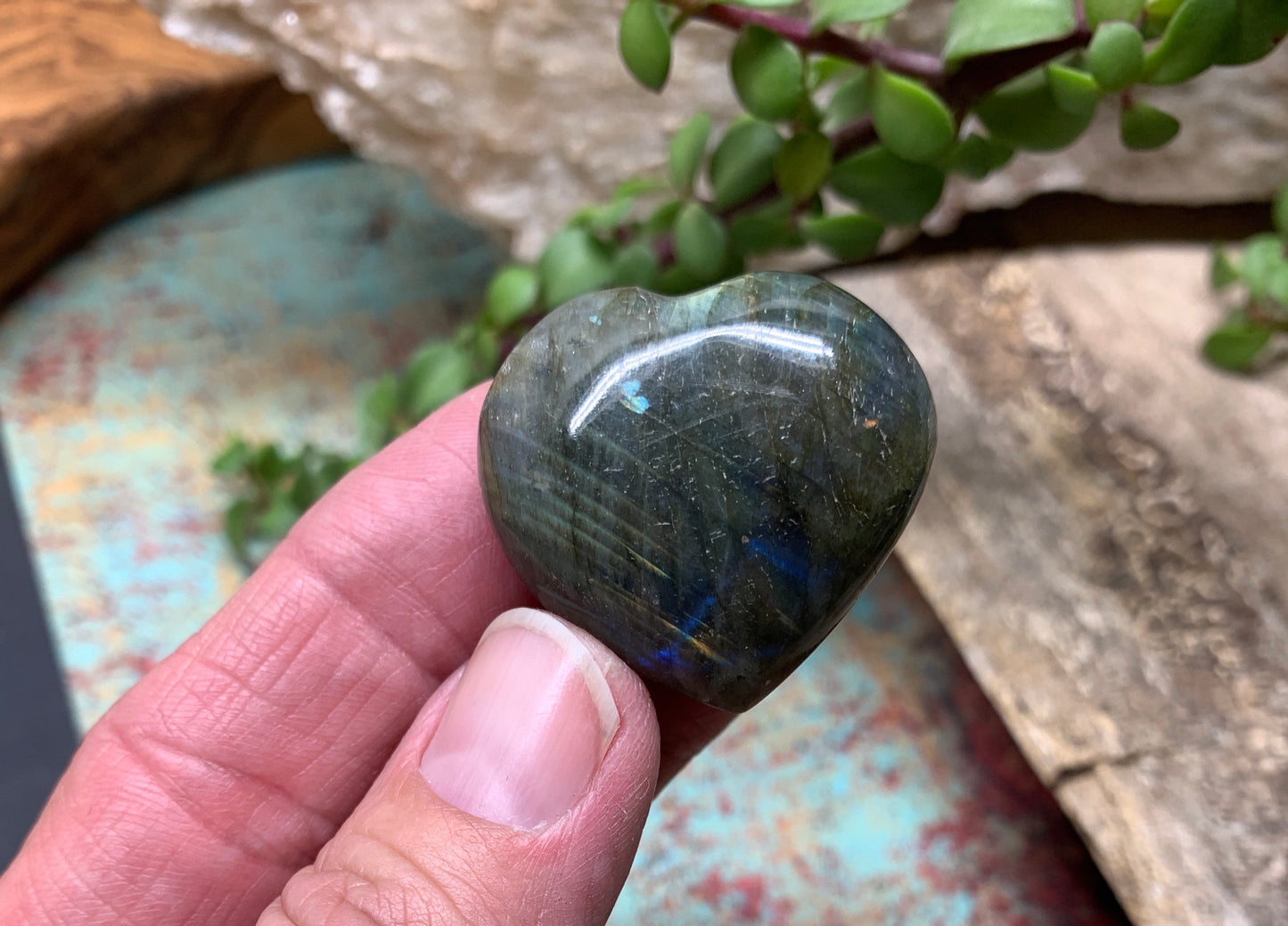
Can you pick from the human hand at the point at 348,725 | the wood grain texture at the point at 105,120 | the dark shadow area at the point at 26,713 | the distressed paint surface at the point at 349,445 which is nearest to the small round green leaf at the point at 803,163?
the human hand at the point at 348,725

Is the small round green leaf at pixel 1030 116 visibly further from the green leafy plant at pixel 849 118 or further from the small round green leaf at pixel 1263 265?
the small round green leaf at pixel 1263 265

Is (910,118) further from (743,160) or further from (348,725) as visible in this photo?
(348,725)

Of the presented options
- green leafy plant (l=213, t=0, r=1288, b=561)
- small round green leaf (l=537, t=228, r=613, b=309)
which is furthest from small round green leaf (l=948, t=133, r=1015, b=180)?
small round green leaf (l=537, t=228, r=613, b=309)

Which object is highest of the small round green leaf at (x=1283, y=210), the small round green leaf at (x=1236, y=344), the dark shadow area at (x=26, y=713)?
the small round green leaf at (x=1283, y=210)

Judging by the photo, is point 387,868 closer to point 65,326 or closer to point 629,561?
point 629,561

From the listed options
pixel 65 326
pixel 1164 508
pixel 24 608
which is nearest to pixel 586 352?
A: pixel 1164 508

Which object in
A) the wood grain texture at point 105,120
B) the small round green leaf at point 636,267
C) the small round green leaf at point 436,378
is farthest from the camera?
the wood grain texture at point 105,120

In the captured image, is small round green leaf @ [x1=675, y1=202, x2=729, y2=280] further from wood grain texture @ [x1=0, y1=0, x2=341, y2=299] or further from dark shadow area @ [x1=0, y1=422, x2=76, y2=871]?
wood grain texture @ [x1=0, y1=0, x2=341, y2=299]
